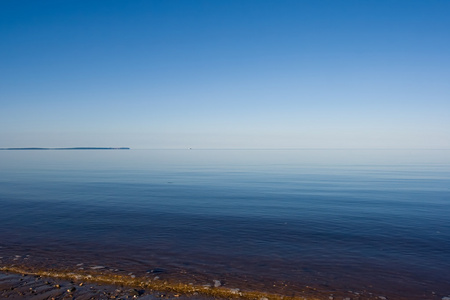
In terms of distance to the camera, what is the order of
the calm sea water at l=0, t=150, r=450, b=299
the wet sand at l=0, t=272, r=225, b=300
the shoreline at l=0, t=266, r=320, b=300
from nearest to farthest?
the wet sand at l=0, t=272, r=225, b=300 < the shoreline at l=0, t=266, r=320, b=300 < the calm sea water at l=0, t=150, r=450, b=299

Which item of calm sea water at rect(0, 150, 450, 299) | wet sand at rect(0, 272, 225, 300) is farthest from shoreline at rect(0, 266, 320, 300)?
calm sea water at rect(0, 150, 450, 299)

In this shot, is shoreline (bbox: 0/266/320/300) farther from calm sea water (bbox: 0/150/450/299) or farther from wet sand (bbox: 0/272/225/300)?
calm sea water (bbox: 0/150/450/299)

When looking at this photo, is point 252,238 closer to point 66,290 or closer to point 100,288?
point 100,288

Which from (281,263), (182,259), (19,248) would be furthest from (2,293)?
(281,263)

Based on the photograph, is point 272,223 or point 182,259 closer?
point 182,259

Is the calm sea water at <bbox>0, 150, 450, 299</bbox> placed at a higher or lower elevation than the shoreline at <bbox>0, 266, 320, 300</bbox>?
higher

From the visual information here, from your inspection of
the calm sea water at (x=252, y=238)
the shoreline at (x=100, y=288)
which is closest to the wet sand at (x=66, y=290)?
the shoreline at (x=100, y=288)

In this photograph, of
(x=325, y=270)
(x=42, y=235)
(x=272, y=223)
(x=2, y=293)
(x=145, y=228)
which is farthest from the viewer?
(x=272, y=223)

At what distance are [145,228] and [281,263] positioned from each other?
8.89 metres

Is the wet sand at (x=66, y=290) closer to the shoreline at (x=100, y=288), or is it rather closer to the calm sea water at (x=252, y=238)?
the shoreline at (x=100, y=288)

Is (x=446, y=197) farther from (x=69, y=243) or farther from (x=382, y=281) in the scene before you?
(x=69, y=243)

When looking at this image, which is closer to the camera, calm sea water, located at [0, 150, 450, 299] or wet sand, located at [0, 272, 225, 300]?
wet sand, located at [0, 272, 225, 300]

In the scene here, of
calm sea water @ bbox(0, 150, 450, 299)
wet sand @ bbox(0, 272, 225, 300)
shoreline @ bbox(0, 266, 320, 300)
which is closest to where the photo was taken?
wet sand @ bbox(0, 272, 225, 300)

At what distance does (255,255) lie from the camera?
14.1 meters
